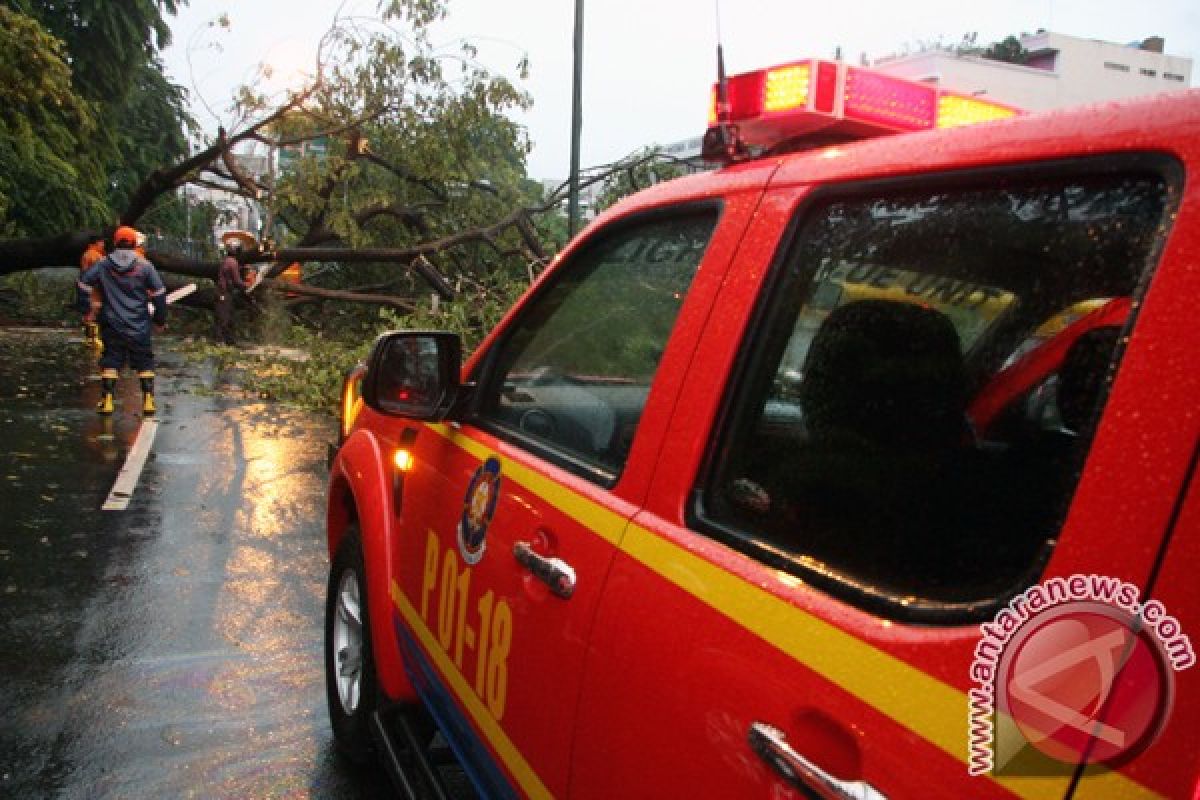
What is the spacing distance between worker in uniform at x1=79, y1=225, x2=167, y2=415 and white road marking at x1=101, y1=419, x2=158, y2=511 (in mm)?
557

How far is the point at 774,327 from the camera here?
4.58 ft

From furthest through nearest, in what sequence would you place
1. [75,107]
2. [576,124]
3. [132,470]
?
[576,124] → [75,107] → [132,470]

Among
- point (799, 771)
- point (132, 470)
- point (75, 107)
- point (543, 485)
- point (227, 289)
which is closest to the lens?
point (799, 771)

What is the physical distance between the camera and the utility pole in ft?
41.5

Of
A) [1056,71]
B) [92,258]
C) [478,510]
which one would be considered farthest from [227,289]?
[1056,71]

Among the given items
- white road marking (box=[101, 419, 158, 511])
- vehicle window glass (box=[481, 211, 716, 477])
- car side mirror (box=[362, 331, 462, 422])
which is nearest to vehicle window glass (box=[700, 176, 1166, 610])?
vehicle window glass (box=[481, 211, 716, 477])

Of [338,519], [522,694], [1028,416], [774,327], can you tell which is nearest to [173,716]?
[338,519]

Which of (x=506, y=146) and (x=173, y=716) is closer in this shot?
(x=173, y=716)

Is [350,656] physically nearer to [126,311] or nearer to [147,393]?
[147,393]

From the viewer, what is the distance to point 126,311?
346 inches

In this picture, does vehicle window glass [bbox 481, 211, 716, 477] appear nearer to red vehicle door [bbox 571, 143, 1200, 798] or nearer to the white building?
red vehicle door [bbox 571, 143, 1200, 798]

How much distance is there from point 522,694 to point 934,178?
3.75 ft

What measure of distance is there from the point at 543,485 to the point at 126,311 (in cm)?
840

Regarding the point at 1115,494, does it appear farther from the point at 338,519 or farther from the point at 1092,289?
the point at 338,519
